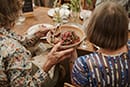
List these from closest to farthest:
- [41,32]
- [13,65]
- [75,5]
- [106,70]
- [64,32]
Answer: [13,65]
[106,70]
[64,32]
[41,32]
[75,5]

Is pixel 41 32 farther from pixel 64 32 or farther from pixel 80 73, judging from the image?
pixel 80 73

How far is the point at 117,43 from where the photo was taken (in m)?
1.32

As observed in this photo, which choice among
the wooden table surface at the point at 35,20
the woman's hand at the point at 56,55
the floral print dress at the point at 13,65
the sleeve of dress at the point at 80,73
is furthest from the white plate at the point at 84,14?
the floral print dress at the point at 13,65

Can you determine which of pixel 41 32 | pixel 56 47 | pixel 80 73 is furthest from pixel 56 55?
pixel 41 32

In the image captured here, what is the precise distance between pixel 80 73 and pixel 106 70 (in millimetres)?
160

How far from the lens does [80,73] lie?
1.42 meters

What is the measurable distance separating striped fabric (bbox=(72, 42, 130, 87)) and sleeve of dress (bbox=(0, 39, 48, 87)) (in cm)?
31

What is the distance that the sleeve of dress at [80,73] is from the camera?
1.39m

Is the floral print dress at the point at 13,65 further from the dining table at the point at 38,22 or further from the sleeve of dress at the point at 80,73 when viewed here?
the dining table at the point at 38,22

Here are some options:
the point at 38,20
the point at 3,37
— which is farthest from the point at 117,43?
the point at 38,20

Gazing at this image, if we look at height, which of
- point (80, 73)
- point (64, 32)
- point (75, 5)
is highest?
point (75, 5)

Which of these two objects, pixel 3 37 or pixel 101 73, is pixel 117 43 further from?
pixel 3 37

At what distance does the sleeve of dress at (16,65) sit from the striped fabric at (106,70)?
0.31m

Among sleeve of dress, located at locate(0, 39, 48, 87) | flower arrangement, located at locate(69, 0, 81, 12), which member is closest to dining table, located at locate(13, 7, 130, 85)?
flower arrangement, located at locate(69, 0, 81, 12)
